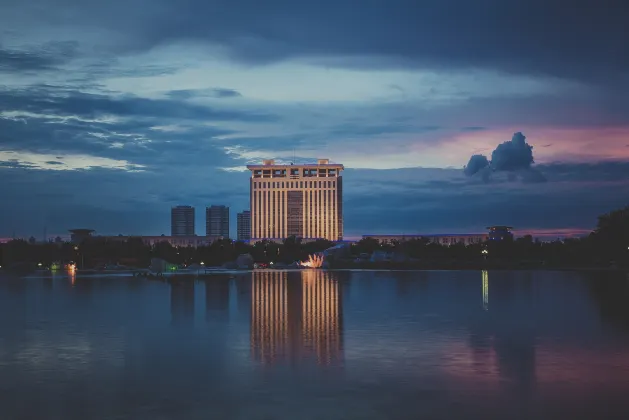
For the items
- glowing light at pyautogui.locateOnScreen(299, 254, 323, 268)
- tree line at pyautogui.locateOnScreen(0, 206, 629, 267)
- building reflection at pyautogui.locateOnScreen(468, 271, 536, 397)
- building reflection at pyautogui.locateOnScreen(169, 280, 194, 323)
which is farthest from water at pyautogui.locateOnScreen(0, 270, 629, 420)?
glowing light at pyautogui.locateOnScreen(299, 254, 323, 268)

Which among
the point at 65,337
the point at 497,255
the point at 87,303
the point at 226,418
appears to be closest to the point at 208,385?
the point at 226,418

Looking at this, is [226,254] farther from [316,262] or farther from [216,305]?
[216,305]

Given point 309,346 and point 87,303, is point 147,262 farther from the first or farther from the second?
point 309,346

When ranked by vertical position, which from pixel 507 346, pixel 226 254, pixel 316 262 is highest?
pixel 226 254

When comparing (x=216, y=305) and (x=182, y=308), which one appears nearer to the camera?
(x=182, y=308)

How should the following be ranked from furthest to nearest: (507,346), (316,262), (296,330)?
(316,262)
(296,330)
(507,346)

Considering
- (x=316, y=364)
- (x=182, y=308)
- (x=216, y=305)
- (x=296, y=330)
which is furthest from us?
(x=216, y=305)

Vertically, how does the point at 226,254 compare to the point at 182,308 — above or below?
above

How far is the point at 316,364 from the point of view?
1792cm

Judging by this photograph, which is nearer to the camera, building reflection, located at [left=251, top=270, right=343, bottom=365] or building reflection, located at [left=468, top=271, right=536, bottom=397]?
building reflection, located at [left=468, top=271, right=536, bottom=397]

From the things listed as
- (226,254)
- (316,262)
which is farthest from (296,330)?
(226,254)

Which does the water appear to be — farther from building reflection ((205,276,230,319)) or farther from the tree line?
the tree line

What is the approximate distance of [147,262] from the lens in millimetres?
147375

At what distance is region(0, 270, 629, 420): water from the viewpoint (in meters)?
13.4
